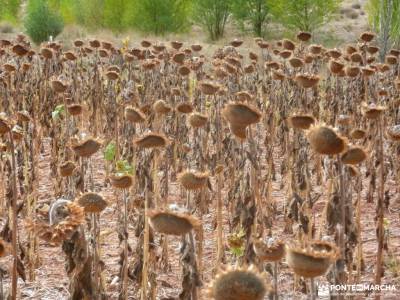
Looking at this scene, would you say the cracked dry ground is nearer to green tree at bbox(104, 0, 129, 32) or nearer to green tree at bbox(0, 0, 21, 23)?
green tree at bbox(104, 0, 129, 32)

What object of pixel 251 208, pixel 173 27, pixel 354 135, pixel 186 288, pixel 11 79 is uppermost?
pixel 173 27

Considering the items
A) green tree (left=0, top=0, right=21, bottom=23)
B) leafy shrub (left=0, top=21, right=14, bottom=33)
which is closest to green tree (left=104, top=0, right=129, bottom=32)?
leafy shrub (left=0, top=21, right=14, bottom=33)

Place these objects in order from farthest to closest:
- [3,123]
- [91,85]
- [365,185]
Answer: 1. [91,85]
2. [365,185]
3. [3,123]

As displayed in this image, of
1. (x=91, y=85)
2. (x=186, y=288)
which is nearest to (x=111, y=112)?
(x=91, y=85)

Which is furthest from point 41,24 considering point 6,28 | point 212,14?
point 212,14

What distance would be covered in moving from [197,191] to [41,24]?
19932 mm

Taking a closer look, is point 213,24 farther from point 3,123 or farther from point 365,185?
point 3,123

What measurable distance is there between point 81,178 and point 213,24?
92.8 ft

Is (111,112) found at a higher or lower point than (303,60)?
lower

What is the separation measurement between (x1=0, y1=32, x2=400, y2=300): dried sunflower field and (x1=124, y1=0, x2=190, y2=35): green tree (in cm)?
2038

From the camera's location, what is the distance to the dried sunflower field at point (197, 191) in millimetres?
2660

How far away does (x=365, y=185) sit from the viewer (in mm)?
6277

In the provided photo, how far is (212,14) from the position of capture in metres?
31.0

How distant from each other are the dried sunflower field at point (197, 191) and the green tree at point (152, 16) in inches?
802
